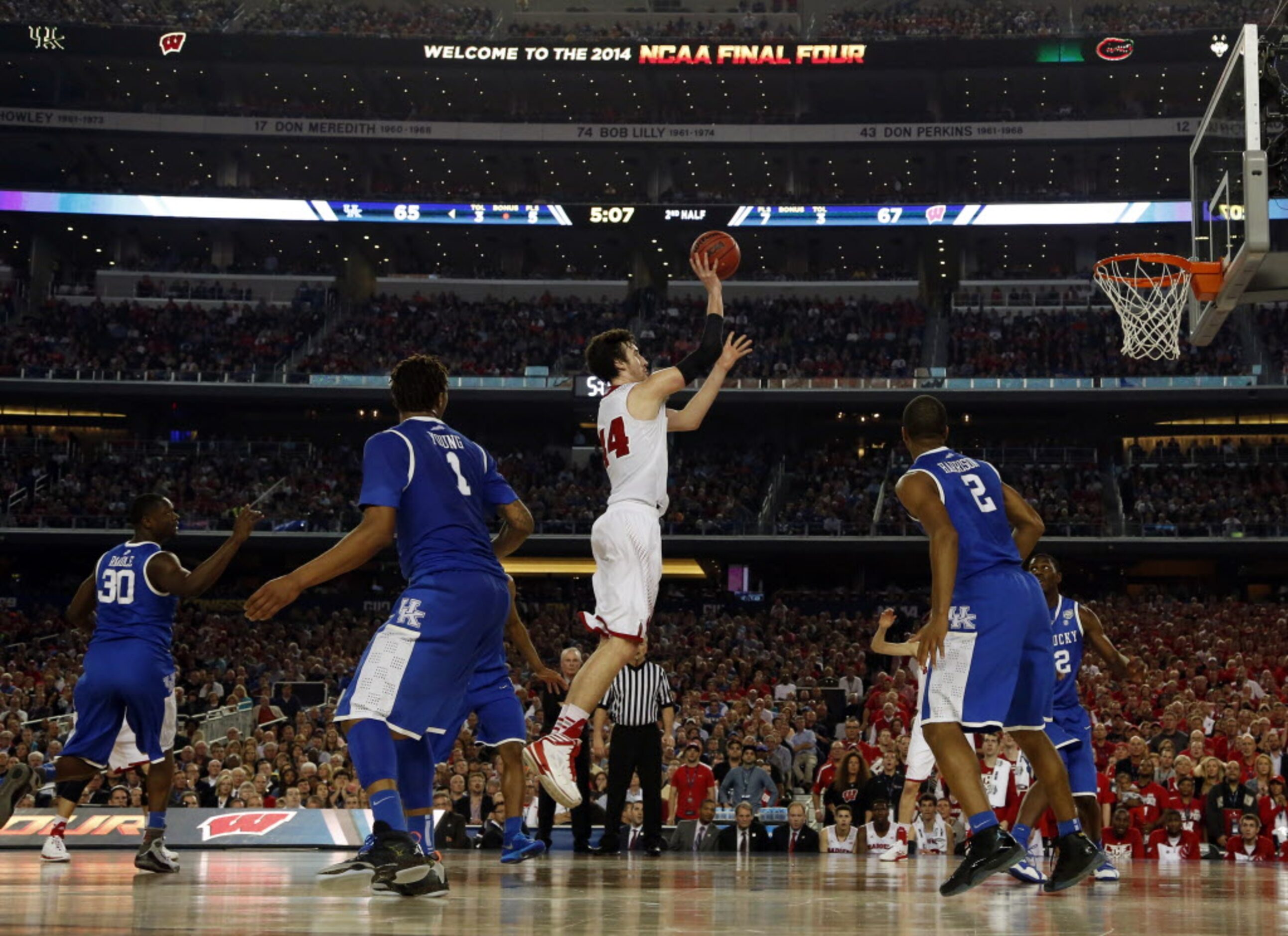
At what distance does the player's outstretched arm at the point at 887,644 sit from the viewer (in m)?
Answer: 10.7

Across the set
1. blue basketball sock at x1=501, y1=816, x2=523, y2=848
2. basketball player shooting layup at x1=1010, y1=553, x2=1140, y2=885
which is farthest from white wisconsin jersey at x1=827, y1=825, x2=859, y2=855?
blue basketball sock at x1=501, y1=816, x2=523, y2=848

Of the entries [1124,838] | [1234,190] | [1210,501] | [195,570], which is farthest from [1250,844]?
[1210,501]

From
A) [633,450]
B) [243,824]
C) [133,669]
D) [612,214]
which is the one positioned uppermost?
[612,214]

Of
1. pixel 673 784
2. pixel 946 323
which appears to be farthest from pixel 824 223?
pixel 673 784

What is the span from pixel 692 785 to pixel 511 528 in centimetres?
994

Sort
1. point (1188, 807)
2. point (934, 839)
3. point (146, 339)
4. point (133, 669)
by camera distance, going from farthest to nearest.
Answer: point (146, 339) → point (934, 839) → point (1188, 807) → point (133, 669)

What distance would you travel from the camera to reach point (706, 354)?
29.2 feet

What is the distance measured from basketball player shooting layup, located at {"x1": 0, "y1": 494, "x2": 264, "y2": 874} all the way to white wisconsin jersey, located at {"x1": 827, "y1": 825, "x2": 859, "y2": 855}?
8.38 m

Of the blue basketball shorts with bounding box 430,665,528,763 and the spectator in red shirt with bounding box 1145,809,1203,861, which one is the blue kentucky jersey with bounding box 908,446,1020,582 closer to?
the blue basketball shorts with bounding box 430,665,528,763

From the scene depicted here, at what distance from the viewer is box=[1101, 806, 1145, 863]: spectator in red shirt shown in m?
15.2

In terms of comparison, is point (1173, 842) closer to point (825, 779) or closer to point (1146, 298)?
point (825, 779)

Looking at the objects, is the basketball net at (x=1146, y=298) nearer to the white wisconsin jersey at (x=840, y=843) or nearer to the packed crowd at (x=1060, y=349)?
the white wisconsin jersey at (x=840, y=843)

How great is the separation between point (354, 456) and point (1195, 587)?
27.6 meters

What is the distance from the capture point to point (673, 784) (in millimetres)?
17094
